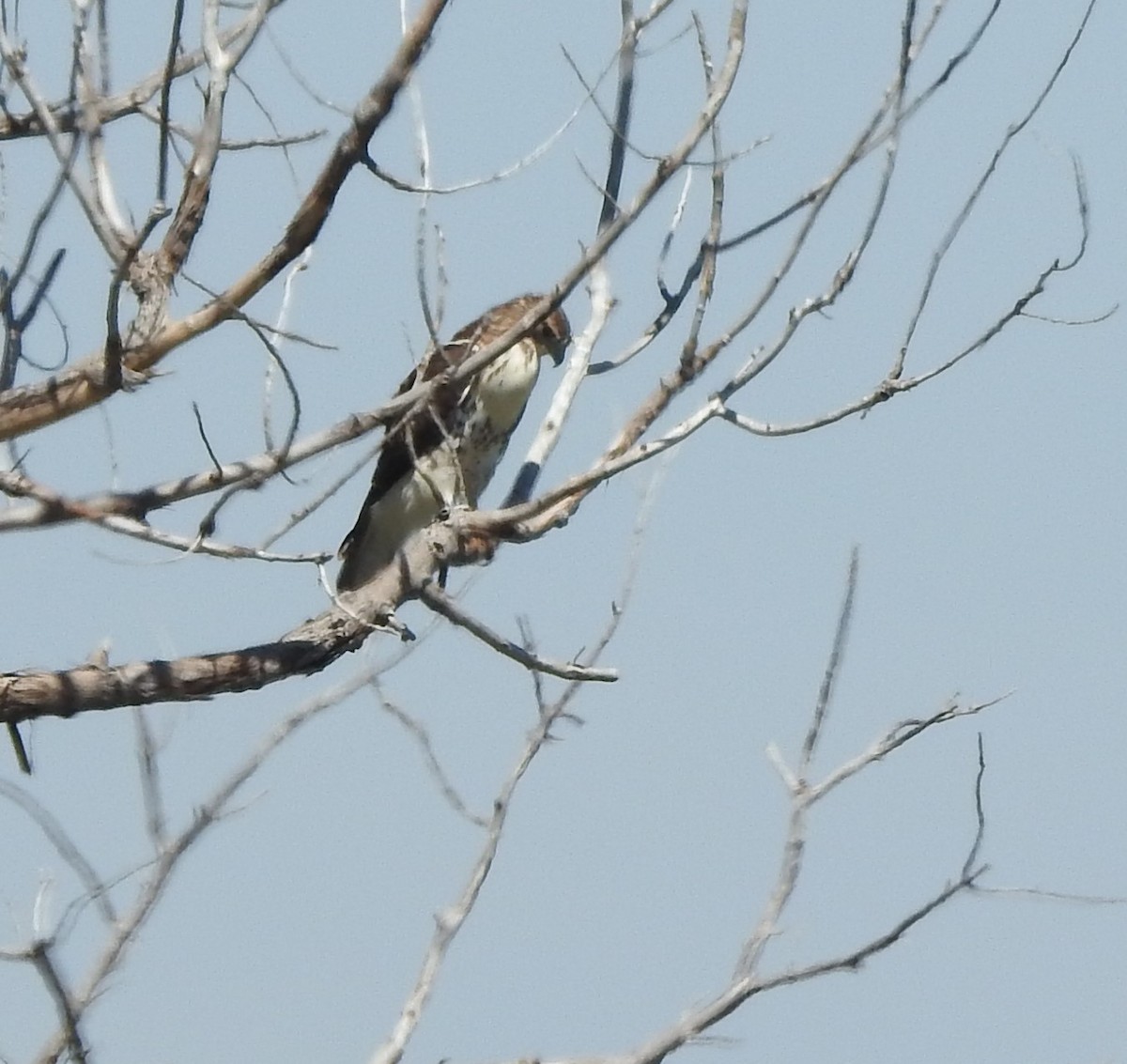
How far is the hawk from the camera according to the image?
231 inches

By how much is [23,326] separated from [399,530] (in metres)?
2.75

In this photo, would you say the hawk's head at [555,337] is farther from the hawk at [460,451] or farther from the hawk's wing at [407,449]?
the hawk's wing at [407,449]

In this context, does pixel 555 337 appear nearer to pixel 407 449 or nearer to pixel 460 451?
pixel 460 451

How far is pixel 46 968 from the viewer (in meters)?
2.46

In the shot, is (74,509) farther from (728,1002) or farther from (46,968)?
(728,1002)

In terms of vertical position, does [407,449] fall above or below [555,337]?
below

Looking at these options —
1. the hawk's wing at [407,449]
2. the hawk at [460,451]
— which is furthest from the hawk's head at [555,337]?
the hawk's wing at [407,449]

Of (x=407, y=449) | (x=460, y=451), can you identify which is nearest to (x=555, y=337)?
(x=460, y=451)

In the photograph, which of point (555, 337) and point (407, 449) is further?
point (555, 337)

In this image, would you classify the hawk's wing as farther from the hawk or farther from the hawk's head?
the hawk's head

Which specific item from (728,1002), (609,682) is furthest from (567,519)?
(728,1002)

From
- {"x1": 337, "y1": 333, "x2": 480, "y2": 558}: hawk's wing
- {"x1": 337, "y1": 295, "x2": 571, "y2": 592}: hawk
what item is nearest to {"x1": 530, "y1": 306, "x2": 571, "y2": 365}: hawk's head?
{"x1": 337, "y1": 295, "x2": 571, "y2": 592}: hawk

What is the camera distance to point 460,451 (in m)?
5.93

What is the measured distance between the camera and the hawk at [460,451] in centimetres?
586
